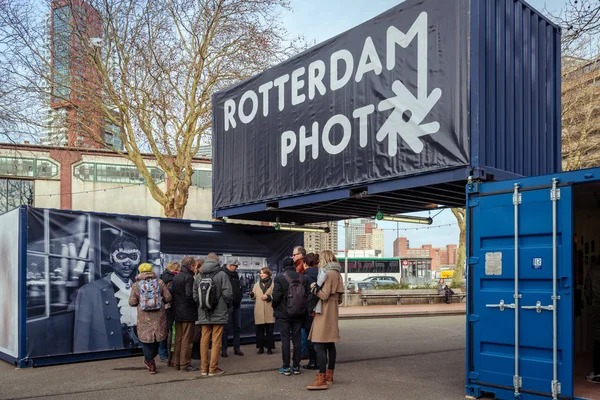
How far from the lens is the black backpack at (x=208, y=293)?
341 inches

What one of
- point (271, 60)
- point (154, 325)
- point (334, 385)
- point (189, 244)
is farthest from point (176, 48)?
point (334, 385)

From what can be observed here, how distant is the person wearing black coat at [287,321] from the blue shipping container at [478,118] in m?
1.36

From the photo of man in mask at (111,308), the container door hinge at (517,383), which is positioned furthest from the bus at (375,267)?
the container door hinge at (517,383)

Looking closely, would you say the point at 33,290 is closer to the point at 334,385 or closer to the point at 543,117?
the point at 334,385

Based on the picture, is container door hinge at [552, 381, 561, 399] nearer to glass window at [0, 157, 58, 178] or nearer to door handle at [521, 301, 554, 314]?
door handle at [521, 301, 554, 314]

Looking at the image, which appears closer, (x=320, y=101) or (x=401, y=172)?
(x=401, y=172)

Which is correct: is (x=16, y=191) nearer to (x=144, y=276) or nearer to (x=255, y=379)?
(x=144, y=276)

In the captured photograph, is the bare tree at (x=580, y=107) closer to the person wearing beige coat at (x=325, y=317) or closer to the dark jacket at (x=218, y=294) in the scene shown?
the person wearing beige coat at (x=325, y=317)

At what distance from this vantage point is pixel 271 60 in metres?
Answer: 21.3

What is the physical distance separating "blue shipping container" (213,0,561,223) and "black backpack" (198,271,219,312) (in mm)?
2027

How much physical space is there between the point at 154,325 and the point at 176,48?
1397 cm

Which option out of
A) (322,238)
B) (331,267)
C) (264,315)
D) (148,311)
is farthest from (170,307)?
(322,238)

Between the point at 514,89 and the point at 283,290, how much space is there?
4.34 metres

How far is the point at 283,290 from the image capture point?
8859 millimetres
